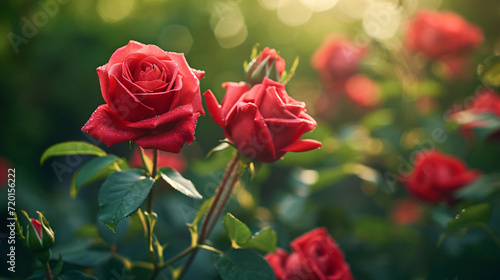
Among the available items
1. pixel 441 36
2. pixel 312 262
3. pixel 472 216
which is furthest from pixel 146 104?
pixel 441 36

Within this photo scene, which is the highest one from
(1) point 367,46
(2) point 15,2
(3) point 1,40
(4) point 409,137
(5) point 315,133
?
(2) point 15,2

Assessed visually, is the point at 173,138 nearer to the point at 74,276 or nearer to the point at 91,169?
the point at 91,169

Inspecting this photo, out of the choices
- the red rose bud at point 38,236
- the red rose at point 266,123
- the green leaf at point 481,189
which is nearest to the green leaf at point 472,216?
the green leaf at point 481,189

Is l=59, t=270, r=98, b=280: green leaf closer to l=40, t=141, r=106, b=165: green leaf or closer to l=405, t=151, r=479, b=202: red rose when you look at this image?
l=40, t=141, r=106, b=165: green leaf

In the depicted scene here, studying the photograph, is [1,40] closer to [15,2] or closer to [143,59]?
[15,2]

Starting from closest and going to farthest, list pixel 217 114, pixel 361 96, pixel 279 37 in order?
pixel 217 114 → pixel 361 96 → pixel 279 37

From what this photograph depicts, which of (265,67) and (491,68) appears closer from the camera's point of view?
(265,67)

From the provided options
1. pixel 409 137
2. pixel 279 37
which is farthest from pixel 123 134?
pixel 279 37

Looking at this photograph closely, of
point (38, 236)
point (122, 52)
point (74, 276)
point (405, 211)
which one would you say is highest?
point (122, 52)
